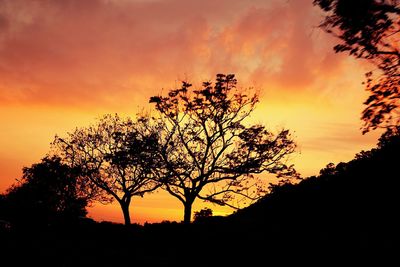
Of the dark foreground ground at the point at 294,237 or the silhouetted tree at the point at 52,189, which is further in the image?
the silhouetted tree at the point at 52,189

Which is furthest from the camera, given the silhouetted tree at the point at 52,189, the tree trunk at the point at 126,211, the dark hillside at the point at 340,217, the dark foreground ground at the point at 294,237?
the silhouetted tree at the point at 52,189

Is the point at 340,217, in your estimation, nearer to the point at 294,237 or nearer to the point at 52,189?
the point at 294,237

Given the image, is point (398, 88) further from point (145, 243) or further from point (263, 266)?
point (145, 243)

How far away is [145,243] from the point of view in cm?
2030

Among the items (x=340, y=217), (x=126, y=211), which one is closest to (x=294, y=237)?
(x=340, y=217)

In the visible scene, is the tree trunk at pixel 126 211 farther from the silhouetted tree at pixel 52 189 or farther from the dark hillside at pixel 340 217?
the dark hillside at pixel 340 217

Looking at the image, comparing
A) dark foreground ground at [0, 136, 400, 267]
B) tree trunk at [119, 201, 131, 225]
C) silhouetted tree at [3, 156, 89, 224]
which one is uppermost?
silhouetted tree at [3, 156, 89, 224]

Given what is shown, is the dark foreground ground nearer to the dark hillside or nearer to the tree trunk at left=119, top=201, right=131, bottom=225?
the dark hillside

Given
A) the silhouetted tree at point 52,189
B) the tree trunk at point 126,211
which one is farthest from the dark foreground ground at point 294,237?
the silhouetted tree at point 52,189

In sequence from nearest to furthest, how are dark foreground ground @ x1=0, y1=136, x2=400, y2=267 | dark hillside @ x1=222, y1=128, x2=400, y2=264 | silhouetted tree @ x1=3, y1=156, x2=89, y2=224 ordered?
dark hillside @ x1=222, y1=128, x2=400, y2=264, dark foreground ground @ x1=0, y1=136, x2=400, y2=267, silhouetted tree @ x1=3, y1=156, x2=89, y2=224

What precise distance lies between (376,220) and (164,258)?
7638mm

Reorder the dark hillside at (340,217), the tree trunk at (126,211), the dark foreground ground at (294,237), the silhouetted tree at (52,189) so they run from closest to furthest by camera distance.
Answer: the dark hillside at (340,217) → the dark foreground ground at (294,237) → the tree trunk at (126,211) → the silhouetted tree at (52,189)

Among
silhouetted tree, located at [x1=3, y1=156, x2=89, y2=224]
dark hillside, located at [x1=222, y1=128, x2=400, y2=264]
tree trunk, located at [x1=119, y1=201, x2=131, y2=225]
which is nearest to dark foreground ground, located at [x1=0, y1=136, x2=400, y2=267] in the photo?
dark hillside, located at [x1=222, y1=128, x2=400, y2=264]

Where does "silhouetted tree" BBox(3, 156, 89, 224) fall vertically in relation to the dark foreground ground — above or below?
above
